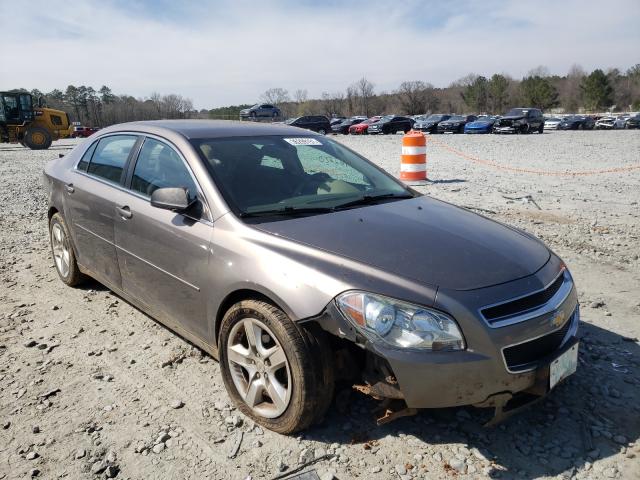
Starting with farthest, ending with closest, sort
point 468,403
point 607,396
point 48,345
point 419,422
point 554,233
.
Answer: point 554,233 → point 48,345 → point 607,396 → point 419,422 → point 468,403

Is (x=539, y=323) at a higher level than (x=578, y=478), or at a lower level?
higher

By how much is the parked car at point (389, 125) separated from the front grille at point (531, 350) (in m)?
39.0

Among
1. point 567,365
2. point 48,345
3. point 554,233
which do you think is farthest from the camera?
point 554,233

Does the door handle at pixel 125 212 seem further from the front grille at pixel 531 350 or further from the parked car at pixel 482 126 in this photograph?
the parked car at pixel 482 126

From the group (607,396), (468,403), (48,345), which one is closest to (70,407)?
(48,345)

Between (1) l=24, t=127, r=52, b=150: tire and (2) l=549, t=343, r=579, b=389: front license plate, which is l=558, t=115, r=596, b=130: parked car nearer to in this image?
(1) l=24, t=127, r=52, b=150: tire

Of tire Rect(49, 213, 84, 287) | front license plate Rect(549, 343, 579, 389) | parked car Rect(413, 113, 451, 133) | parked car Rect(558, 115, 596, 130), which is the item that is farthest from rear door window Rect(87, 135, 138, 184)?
parked car Rect(558, 115, 596, 130)

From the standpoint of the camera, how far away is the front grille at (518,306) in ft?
7.44

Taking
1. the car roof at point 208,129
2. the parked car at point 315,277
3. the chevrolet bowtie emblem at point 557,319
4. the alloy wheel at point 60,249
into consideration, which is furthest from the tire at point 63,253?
the chevrolet bowtie emblem at point 557,319

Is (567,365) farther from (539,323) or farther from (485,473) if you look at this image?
(485,473)

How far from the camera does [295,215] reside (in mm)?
2980

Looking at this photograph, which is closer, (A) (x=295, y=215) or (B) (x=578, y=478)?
(B) (x=578, y=478)

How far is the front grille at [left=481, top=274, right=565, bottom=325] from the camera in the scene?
227 cm

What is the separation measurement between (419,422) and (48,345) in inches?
109
